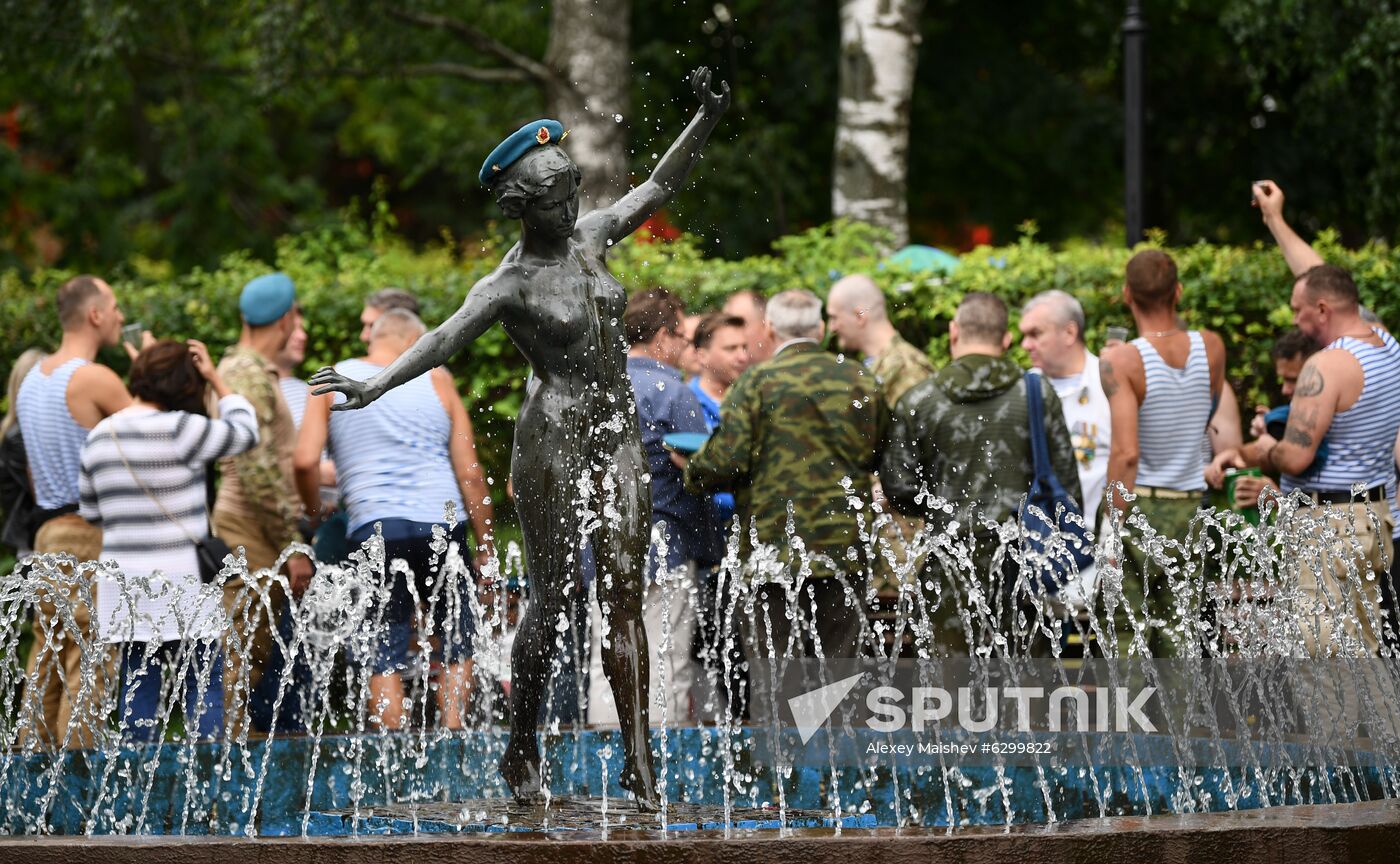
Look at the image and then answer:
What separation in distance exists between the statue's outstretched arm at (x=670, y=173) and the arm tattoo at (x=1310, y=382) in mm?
2726

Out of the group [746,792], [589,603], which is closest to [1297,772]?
[746,792]

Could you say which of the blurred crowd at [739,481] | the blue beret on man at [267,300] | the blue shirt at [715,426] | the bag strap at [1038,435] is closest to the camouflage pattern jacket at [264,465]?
the blurred crowd at [739,481]

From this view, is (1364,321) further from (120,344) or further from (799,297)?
(120,344)

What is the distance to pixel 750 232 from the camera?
18250mm

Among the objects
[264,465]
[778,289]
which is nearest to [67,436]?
[264,465]

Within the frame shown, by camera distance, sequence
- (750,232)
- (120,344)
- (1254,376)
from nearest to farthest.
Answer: (1254,376) < (120,344) < (750,232)

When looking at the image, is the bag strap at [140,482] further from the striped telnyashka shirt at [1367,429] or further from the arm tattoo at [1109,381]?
the striped telnyashka shirt at [1367,429]

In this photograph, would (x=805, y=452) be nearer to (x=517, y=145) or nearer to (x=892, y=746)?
(x=892, y=746)

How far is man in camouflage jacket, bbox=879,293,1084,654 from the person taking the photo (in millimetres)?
7164

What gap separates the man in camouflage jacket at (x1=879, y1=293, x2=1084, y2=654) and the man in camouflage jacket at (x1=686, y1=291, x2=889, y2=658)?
0.49ft

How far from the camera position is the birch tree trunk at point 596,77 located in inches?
566

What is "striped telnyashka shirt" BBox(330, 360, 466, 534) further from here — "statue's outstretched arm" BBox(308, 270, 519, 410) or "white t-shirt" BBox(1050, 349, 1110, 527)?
"white t-shirt" BBox(1050, 349, 1110, 527)

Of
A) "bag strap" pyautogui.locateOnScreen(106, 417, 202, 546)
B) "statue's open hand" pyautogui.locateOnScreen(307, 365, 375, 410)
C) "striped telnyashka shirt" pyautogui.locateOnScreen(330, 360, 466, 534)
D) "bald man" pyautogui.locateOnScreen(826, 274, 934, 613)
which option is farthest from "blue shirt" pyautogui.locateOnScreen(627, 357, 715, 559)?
"statue's open hand" pyautogui.locateOnScreen(307, 365, 375, 410)

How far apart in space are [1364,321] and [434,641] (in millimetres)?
4243
